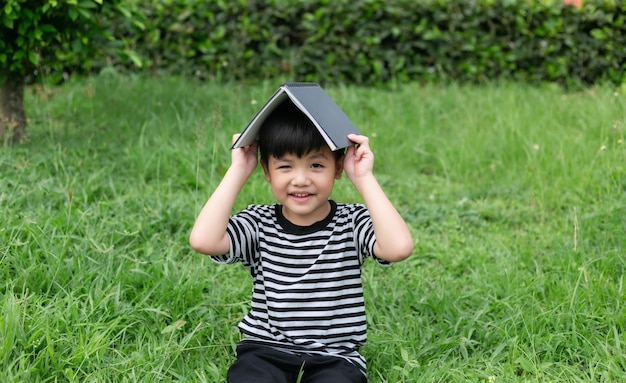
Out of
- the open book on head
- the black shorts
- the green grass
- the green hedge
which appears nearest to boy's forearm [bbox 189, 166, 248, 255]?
the open book on head

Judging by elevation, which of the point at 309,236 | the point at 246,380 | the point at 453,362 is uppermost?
the point at 309,236

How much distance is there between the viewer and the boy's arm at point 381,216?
7.68ft

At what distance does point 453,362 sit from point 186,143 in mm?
2437

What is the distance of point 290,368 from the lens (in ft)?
8.04

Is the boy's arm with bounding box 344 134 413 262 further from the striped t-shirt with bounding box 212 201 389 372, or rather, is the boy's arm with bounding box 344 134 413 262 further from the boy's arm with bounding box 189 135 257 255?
the boy's arm with bounding box 189 135 257 255

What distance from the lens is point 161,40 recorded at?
6.91 meters

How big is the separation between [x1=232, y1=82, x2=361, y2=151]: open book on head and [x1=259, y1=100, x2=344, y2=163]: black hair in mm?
31

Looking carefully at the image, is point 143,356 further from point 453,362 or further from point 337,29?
point 337,29

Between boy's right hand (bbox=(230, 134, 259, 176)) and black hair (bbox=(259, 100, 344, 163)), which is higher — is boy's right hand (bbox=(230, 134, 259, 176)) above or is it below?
below

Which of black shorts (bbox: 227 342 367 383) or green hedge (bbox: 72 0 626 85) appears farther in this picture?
green hedge (bbox: 72 0 626 85)

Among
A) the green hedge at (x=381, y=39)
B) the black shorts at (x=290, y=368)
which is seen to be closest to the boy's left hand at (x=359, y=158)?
the black shorts at (x=290, y=368)

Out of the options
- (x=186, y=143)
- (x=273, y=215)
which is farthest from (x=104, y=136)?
(x=273, y=215)

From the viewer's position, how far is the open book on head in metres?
2.26

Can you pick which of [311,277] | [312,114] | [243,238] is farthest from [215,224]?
[312,114]
